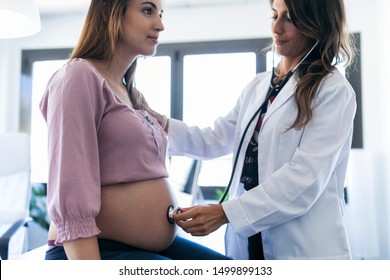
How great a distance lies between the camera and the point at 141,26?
862 mm

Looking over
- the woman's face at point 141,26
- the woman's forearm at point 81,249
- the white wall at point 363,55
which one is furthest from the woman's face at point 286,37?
the white wall at point 363,55

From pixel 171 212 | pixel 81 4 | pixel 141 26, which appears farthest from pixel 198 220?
pixel 81 4

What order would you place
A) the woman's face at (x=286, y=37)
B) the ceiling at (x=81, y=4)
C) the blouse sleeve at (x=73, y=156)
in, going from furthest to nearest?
the ceiling at (x=81, y=4) → the woman's face at (x=286, y=37) → the blouse sleeve at (x=73, y=156)

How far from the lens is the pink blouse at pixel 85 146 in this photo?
61 cm

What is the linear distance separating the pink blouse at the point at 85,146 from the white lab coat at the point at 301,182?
293 mm

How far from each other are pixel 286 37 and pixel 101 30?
497 millimetres

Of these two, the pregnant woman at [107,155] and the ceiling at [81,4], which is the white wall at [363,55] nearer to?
the ceiling at [81,4]

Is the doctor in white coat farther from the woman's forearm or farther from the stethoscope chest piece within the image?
the woman's forearm

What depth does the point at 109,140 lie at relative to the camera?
70cm

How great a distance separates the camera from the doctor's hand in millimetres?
810

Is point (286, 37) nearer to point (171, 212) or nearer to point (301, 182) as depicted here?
point (301, 182)
